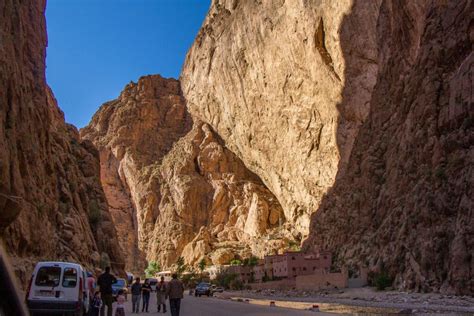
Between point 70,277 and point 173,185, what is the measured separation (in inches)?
3942

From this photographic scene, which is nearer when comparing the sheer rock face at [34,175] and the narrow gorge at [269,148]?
the sheer rock face at [34,175]

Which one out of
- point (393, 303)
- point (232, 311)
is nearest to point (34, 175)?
point (232, 311)

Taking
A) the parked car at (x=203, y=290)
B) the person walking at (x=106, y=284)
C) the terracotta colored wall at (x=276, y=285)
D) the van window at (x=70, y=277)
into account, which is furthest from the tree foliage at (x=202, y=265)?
the van window at (x=70, y=277)

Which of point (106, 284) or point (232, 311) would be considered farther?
point (232, 311)

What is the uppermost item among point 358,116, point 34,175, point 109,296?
point 358,116

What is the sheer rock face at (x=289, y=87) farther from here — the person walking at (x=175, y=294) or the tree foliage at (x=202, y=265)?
the person walking at (x=175, y=294)

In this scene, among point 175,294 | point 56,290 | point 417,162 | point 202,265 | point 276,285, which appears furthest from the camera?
point 202,265

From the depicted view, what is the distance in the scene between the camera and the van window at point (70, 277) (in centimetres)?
1360

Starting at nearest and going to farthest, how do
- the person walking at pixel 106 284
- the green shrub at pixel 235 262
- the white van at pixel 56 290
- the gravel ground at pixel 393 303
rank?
1. the white van at pixel 56 290
2. the person walking at pixel 106 284
3. the gravel ground at pixel 393 303
4. the green shrub at pixel 235 262

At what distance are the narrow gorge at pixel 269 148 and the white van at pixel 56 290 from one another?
8.48 m

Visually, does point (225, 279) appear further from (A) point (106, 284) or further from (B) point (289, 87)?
(A) point (106, 284)

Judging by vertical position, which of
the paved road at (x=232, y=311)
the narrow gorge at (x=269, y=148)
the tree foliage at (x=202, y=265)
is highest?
the narrow gorge at (x=269, y=148)

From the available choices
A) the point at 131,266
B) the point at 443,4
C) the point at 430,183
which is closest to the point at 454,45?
the point at 443,4

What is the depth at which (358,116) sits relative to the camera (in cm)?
6575
